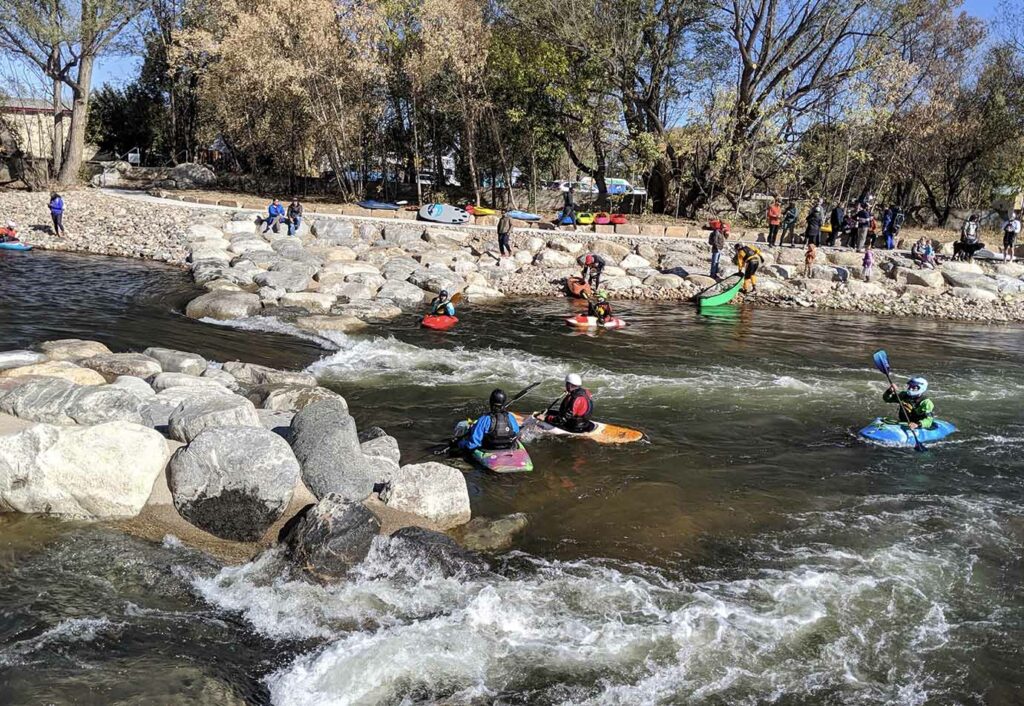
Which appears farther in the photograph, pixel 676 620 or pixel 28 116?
pixel 28 116

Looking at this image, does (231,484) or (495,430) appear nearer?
(231,484)

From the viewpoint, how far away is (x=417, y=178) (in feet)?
96.9

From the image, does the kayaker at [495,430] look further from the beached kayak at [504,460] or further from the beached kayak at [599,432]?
the beached kayak at [599,432]

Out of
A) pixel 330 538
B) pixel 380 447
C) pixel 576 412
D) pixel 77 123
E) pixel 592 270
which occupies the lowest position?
pixel 330 538

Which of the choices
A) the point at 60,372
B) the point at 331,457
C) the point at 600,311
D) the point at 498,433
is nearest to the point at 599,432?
the point at 498,433

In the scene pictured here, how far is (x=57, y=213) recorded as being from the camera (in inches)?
909

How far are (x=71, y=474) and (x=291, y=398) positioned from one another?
3.22 m

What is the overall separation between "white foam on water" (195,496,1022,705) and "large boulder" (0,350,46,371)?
18.3 ft

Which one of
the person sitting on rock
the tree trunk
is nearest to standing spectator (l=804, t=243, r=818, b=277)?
the person sitting on rock

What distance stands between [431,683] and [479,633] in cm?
65

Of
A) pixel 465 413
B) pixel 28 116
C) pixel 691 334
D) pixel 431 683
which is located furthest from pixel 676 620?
pixel 28 116

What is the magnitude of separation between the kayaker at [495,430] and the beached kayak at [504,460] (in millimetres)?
72

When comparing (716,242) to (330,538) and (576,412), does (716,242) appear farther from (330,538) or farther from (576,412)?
(330,538)

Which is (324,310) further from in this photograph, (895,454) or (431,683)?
(431,683)
